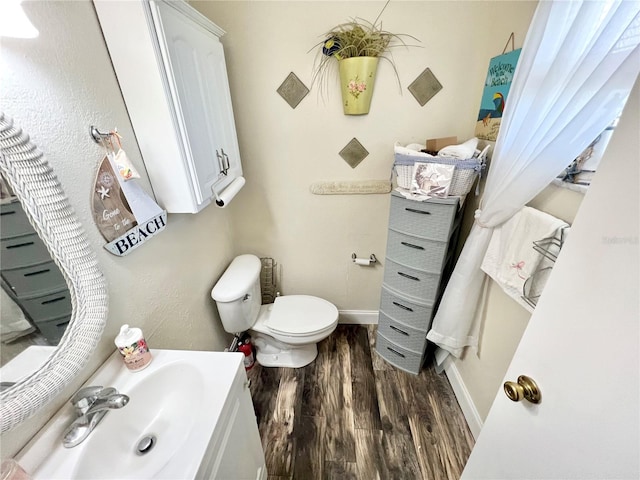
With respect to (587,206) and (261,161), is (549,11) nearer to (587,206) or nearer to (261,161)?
(587,206)

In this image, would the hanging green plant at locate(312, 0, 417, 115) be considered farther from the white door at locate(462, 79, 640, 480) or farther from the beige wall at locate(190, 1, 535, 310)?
the white door at locate(462, 79, 640, 480)

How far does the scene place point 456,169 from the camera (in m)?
1.15

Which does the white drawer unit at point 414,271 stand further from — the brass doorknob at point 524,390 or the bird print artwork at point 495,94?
the brass doorknob at point 524,390

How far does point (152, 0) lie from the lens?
72 cm

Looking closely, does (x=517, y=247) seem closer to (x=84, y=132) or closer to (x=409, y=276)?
(x=409, y=276)

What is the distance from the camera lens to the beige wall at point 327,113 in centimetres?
127

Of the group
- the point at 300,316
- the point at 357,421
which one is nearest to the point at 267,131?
the point at 300,316

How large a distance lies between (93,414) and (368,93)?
5.46 ft

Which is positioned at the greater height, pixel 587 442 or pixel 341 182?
pixel 341 182

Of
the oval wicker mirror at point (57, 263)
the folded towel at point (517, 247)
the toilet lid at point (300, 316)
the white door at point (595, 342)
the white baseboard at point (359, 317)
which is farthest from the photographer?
the white baseboard at point (359, 317)

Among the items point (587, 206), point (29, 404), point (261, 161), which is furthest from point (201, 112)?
point (587, 206)

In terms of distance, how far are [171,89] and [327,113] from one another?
0.86 metres

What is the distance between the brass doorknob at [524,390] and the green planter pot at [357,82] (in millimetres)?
1352

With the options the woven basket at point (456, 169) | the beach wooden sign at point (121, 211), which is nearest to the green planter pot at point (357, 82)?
the woven basket at point (456, 169)
